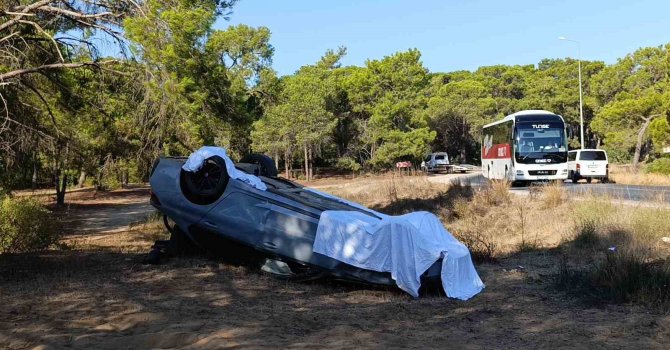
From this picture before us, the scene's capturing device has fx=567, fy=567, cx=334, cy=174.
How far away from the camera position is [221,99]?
40.1ft

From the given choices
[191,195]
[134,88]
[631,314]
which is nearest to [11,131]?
[134,88]

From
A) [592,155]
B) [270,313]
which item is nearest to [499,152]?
[592,155]

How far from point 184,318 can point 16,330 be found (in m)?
1.41

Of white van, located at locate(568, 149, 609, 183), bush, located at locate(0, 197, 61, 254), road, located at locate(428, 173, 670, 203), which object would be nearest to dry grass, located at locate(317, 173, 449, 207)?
road, located at locate(428, 173, 670, 203)

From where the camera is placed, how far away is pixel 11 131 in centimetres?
1031

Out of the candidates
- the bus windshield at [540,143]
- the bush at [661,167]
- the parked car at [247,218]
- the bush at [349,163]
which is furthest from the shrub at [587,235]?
the bush at [349,163]

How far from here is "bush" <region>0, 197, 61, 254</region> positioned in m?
10.8

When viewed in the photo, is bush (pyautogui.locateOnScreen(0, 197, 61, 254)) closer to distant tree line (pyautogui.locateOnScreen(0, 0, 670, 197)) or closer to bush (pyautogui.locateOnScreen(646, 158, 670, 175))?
distant tree line (pyautogui.locateOnScreen(0, 0, 670, 197))

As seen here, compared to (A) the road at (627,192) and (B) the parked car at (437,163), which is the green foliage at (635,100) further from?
(A) the road at (627,192)

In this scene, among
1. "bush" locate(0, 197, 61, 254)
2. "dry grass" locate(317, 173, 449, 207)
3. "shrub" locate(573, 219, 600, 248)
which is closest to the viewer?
"shrub" locate(573, 219, 600, 248)

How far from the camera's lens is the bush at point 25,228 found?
426 inches

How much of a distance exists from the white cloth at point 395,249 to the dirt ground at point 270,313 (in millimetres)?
270

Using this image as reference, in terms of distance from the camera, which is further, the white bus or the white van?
the white van

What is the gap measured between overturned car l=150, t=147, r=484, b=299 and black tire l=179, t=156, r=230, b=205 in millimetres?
13
